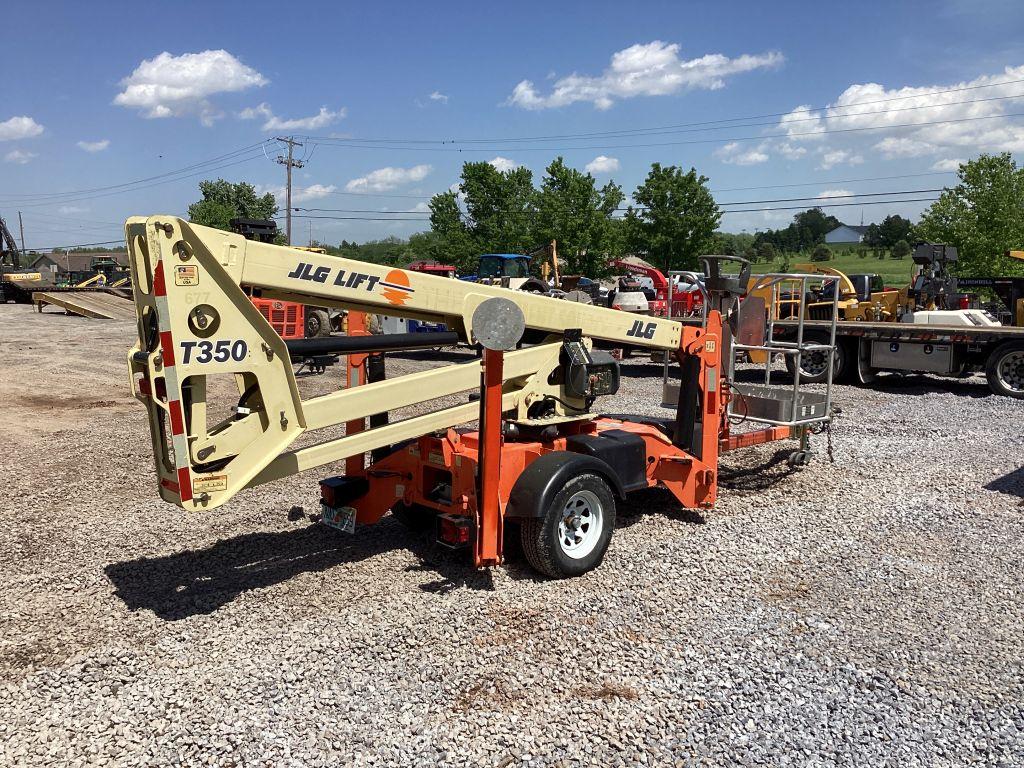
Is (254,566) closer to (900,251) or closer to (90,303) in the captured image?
(90,303)

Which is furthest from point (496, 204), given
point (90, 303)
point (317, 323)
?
point (317, 323)

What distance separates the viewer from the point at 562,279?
89.9 feet

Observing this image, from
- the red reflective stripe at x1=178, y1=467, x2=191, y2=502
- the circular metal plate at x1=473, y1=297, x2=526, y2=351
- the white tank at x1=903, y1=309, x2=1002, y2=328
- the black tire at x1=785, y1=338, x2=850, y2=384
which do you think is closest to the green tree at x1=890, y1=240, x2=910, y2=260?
the white tank at x1=903, y1=309, x2=1002, y2=328

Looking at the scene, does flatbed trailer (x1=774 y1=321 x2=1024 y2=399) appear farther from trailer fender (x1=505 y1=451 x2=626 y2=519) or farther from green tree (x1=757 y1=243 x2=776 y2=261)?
green tree (x1=757 y1=243 x2=776 y2=261)

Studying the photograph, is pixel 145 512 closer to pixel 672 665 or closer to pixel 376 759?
pixel 376 759

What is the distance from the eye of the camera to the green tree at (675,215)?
4731 centimetres

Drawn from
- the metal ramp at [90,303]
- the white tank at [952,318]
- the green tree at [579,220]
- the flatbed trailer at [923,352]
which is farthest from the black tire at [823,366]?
the green tree at [579,220]

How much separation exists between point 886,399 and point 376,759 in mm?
13234

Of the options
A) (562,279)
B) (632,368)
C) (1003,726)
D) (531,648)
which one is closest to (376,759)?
(531,648)

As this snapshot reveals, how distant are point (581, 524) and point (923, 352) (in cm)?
1220

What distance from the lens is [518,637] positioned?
4.79 m

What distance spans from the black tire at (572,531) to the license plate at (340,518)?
4.28ft

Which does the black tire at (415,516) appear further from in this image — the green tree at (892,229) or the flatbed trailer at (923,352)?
the green tree at (892,229)

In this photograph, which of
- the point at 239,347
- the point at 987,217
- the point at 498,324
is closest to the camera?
the point at 239,347
